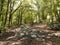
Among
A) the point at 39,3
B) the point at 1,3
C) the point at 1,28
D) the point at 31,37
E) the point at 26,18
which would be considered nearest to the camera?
the point at 31,37

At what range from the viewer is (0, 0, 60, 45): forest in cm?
913

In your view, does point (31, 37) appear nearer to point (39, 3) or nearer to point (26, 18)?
point (39, 3)

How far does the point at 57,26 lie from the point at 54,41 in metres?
5.09

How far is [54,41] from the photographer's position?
8656 millimetres

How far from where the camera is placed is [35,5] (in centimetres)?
3453

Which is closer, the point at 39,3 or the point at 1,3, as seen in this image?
the point at 1,3

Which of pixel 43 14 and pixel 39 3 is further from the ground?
pixel 39 3

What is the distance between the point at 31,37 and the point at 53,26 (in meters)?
4.98

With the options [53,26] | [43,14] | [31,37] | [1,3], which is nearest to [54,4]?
[1,3]

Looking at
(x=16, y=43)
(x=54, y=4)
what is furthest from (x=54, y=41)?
(x=54, y=4)

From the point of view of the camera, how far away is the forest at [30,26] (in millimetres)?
9133

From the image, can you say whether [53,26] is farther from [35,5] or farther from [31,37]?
[35,5]

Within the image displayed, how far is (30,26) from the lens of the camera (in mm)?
18109

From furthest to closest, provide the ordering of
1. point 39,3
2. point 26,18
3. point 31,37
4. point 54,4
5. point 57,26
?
point 26,18, point 39,3, point 54,4, point 57,26, point 31,37
